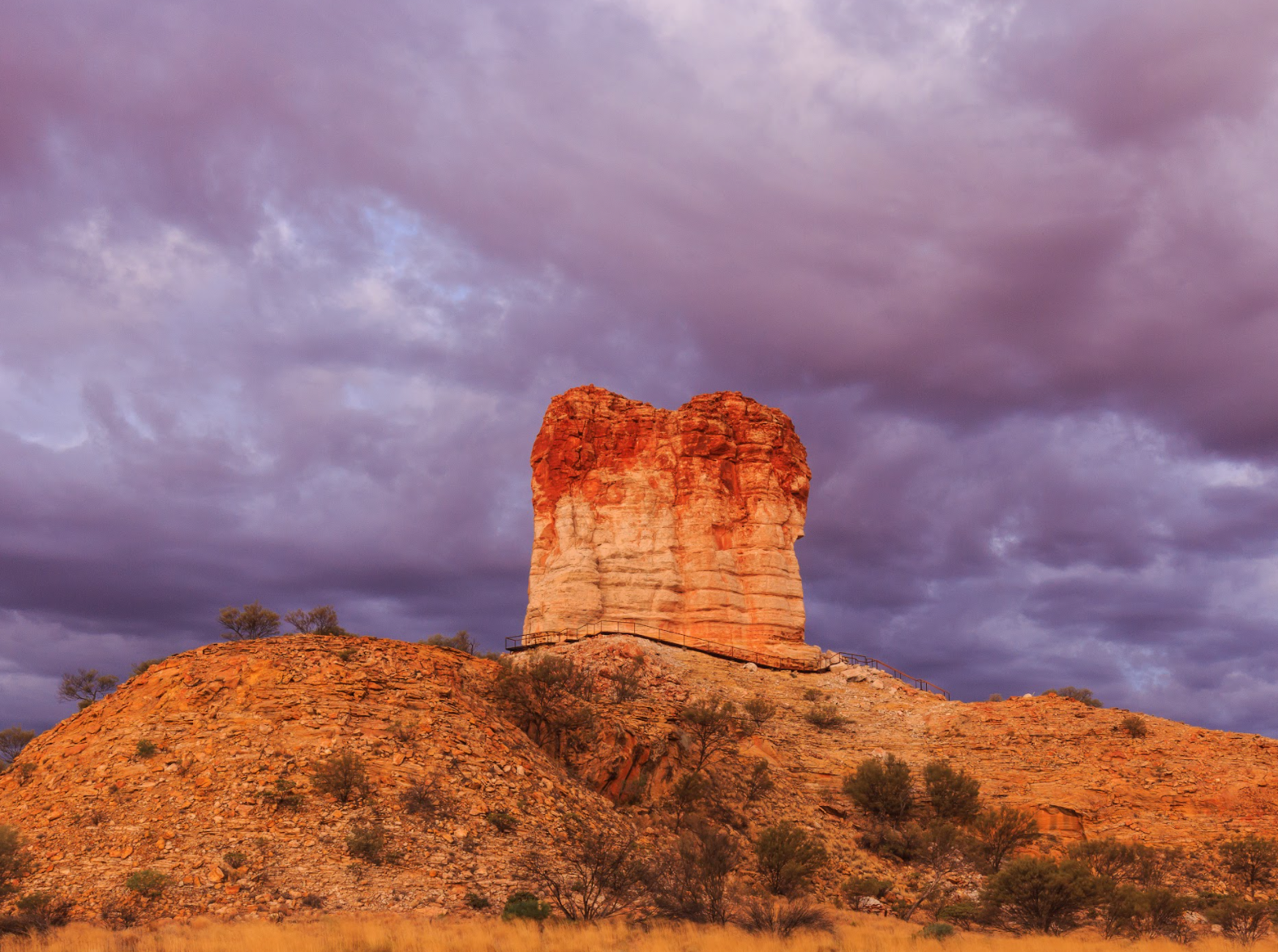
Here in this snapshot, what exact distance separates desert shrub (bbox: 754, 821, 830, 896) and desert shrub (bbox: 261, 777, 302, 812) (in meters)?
12.2

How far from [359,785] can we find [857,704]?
3453 centimetres

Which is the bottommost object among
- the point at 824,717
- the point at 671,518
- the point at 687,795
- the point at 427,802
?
the point at 427,802

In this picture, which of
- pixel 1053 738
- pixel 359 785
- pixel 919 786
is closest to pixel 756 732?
pixel 919 786

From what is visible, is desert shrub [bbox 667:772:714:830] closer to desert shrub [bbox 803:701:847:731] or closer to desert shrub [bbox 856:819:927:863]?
desert shrub [bbox 856:819:927:863]

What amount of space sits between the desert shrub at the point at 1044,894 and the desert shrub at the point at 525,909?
11.9m

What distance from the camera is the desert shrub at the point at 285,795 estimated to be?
64.8 feet

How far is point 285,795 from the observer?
65.4ft

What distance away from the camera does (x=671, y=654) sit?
5369 cm

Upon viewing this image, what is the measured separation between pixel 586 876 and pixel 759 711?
75.5 ft

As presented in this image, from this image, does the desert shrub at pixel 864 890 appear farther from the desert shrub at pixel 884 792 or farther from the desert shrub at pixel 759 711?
the desert shrub at pixel 759 711

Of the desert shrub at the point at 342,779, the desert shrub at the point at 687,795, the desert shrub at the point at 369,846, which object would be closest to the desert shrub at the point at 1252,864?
the desert shrub at the point at 687,795

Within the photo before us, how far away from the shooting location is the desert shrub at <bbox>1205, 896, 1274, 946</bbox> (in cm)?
2288

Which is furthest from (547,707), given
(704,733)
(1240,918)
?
(1240,918)

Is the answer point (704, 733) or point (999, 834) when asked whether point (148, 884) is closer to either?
point (704, 733)
